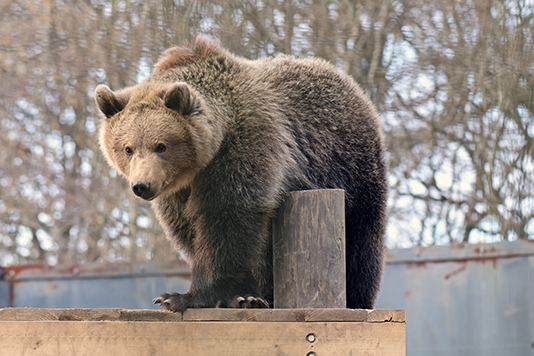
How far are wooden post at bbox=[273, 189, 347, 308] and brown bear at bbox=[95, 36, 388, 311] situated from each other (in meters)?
0.20

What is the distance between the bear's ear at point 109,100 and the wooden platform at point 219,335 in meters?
1.39

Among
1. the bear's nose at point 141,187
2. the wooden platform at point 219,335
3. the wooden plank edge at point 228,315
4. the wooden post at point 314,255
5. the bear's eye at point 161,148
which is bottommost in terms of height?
the wooden platform at point 219,335

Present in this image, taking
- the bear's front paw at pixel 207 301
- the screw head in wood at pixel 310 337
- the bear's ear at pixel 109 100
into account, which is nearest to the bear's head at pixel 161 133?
the bear's ear at pixel 109 100

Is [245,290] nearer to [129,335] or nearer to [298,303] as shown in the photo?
[298,303]

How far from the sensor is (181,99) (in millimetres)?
3523

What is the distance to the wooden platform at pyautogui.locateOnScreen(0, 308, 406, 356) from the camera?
278 cm

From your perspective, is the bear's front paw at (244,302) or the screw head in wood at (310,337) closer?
the screw head in wood at (310,337)

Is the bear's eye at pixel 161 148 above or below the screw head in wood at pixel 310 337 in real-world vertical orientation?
above

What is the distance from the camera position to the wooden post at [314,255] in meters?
3.28

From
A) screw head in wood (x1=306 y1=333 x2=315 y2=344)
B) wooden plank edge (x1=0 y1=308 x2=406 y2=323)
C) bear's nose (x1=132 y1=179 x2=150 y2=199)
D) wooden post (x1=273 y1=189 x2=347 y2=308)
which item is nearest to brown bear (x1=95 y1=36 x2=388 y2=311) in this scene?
bear's nose (x1=132 y1=179 x2=150 y2=199)

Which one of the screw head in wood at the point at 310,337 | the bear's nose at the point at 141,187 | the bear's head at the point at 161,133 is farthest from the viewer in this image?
the bear's head at the point at 161,133

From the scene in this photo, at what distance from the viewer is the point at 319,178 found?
406cm

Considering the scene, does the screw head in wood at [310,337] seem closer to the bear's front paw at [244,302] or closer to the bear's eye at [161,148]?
the bear's front paw at [244,302]

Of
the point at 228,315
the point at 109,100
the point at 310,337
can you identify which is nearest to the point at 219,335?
the point at 228,315
